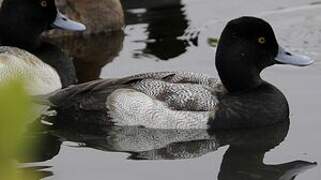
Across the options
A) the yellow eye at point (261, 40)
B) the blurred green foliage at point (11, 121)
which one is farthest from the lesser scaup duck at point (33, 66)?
the blurred green foliage at point (11, 121)

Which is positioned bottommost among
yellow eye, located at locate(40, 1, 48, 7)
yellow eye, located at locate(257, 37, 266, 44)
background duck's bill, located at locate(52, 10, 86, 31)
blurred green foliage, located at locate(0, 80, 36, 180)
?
background duck's bill, located at locate(52, 10, 86, 31)

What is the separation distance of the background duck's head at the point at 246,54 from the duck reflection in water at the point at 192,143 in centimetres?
42

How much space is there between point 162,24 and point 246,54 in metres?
2.98

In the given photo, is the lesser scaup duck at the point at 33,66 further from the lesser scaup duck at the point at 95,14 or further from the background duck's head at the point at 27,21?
the lesser scaup duck at the point at 95,14

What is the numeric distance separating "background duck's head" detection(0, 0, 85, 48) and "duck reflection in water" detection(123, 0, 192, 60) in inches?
39.4

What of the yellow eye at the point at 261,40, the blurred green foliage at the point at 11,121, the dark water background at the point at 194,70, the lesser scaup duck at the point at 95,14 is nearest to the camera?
the blurred green foliage at the point at 11,121

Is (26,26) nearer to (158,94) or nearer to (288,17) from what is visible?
(158,94)

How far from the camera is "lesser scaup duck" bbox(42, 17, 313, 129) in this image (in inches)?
226

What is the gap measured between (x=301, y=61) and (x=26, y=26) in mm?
2650

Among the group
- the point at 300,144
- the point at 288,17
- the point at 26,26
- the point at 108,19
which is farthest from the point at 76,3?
the point at 300,144

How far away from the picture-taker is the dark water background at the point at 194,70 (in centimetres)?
512

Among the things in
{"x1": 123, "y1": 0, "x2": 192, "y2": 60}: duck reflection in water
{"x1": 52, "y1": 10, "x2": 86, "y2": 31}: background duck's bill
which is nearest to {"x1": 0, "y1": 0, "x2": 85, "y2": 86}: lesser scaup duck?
{"x1": 52, "y1": 10, "x2": 86, "y2": 31}: background duck's bill

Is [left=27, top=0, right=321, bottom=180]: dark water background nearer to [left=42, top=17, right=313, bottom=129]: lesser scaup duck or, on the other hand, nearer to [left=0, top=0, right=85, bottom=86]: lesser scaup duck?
[left=42, top=17, right=313, bottom=129]: lesser scaup duck

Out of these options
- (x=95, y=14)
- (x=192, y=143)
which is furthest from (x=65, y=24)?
(x=192, y=143)
